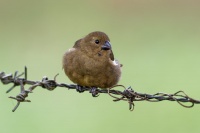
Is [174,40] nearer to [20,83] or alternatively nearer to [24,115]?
[24,115]

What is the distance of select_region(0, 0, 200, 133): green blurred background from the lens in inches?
388

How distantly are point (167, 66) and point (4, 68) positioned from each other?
2.49 metres

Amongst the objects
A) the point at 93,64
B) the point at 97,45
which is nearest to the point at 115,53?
the point at 97,45

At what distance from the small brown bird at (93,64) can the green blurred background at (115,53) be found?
254cm

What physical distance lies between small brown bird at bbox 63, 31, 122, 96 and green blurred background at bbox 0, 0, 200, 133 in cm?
254

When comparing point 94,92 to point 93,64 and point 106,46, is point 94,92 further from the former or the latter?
point 106,46

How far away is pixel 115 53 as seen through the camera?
41.1 ft

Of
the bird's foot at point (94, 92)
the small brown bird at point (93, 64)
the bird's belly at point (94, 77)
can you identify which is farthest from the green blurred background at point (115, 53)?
the bird's foot at point (94, 92)

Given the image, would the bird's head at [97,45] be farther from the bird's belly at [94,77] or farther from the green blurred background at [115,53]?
the green blurred background at [115,53]

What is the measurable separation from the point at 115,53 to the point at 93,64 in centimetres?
559

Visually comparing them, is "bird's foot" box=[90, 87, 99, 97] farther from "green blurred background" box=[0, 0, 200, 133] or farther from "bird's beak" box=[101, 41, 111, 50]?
"green blurred background" box=[0, 0, 200, 133]

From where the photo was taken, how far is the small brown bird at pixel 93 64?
271 inches

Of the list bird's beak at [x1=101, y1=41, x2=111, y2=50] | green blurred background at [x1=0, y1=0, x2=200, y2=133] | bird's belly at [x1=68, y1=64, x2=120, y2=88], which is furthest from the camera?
green blurred background at [x1=0, y1=0, x2=200, y2=133]

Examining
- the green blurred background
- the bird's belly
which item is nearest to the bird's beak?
the bird's belly
